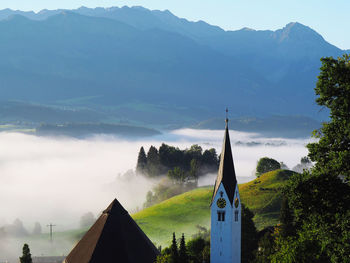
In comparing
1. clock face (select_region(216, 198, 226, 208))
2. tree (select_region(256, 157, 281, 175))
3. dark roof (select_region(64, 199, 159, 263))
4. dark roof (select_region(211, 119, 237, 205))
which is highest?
tree (select_region(256, 157, 281, 175))

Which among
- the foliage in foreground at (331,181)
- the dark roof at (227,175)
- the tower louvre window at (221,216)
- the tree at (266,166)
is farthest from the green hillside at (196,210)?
the foliage in foreground at (331,181)

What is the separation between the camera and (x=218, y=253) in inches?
2527

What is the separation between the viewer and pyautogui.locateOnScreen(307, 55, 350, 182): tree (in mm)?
34750

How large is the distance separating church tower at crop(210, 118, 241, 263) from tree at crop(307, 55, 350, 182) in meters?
25.9

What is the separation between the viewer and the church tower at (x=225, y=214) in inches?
2474

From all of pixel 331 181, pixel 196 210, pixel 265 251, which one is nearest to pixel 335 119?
pixel 331 181

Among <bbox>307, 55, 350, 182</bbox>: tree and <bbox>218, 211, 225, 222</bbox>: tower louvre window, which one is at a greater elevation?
<bbox>307, 55, 350, 182</bbox>: tree

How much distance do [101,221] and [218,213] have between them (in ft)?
43.5

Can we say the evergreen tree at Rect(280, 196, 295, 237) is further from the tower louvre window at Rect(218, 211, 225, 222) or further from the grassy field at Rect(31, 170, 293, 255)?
the grassy field at Rect(31, 170, 293, 255)

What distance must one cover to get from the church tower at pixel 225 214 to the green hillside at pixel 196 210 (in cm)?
5990

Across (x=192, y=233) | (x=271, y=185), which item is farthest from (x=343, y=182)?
(x=271, y=185)

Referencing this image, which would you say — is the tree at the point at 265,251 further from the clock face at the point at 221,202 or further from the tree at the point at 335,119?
the tree at the point at 335,119

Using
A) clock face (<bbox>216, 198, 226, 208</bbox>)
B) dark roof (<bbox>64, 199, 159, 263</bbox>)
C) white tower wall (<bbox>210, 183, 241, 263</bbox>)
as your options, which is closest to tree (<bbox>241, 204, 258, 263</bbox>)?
white tower wall (<bbox>210, 183, 241, 263</bbox>)


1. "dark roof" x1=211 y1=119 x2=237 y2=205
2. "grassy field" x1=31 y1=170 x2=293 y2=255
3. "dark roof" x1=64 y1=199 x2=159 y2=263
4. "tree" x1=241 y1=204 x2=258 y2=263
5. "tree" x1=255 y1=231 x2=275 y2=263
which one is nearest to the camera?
"dark roof" x1=64 y1=199 x2=159 y2=263
